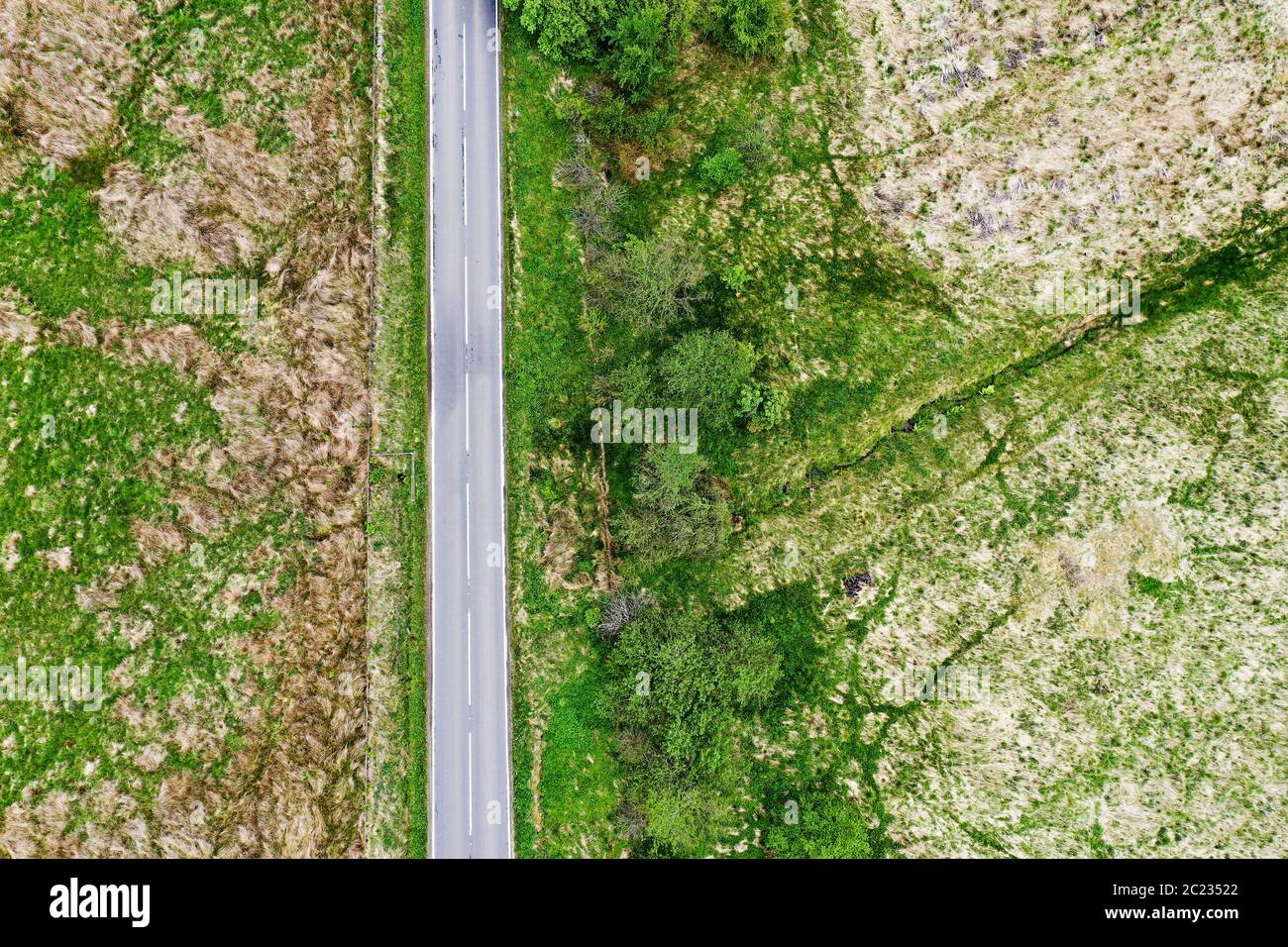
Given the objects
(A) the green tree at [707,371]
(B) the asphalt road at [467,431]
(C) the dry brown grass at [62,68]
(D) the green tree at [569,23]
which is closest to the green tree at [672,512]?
(A) the green tree at [707,371]

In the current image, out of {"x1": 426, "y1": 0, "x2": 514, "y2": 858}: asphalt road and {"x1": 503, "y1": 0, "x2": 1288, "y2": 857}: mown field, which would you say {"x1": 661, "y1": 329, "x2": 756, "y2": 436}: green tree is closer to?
{"x1": 503, "y1": 0, "x2": 1288, "y2": 857}: mown field

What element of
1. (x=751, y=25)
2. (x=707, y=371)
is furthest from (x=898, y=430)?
(x=751, y=25)

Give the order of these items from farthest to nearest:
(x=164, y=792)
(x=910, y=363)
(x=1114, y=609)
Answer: (x=910, y=363), (x=1114, y=609), (x=164, y=792)

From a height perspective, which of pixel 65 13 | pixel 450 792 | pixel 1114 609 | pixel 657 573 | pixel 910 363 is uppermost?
pixel 65 13

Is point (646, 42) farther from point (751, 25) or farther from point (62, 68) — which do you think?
point (62, 68)

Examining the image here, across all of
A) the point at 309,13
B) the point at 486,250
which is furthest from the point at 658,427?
the point at 309,13

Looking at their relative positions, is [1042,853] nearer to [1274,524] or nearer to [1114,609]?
[1114,609]
